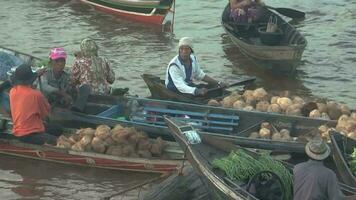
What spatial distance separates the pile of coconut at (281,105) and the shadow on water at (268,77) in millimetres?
3387

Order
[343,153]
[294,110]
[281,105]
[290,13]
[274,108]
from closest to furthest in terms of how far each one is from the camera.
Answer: [343,153] → [294,110] → [274,108] → [281,105] → [290,13]

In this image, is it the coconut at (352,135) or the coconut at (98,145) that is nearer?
the coconut at (352,135)

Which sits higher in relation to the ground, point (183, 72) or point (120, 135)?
point (183, 72)

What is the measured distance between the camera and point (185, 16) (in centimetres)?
2056

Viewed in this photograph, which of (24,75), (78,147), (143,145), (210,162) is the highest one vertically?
(24,75)

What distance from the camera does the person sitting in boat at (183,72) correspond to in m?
9.72

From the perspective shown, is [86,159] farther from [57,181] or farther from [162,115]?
[162,115]

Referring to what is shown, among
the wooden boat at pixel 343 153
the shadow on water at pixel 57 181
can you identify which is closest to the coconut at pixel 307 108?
the wooden boat at pixel 343 153

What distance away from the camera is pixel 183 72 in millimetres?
9992

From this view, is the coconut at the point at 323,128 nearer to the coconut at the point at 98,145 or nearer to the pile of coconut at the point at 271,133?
the pile of coconut at the point at 271,133

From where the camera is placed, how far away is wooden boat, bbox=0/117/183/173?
8258 millimetres

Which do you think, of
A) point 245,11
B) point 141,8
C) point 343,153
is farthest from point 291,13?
point 343,153

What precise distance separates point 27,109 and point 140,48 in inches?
317

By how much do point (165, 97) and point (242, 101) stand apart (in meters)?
1.29
